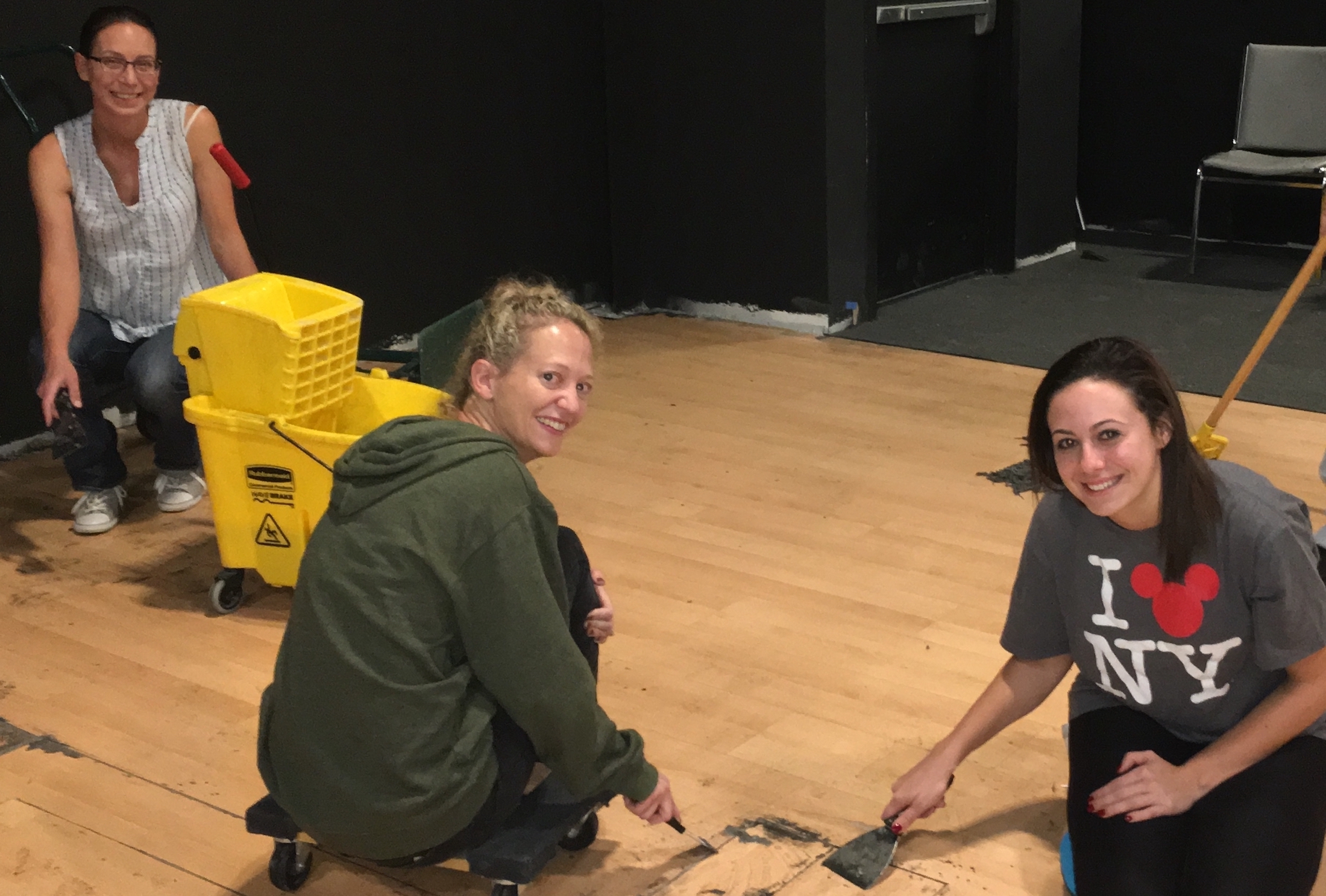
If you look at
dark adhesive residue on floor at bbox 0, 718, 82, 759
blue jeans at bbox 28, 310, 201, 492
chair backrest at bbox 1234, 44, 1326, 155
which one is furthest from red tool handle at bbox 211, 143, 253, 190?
chair backrest at bbox 1234, 44, 1326, 155

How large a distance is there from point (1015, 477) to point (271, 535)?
1.78 m

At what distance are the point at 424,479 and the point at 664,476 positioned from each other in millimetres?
2095

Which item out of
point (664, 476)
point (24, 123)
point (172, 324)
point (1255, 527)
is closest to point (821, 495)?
point (664, 476)

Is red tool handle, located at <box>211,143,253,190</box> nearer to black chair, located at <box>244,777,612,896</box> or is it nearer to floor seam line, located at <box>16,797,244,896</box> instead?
floor seam line, located at <box>16,797,244,896</box>

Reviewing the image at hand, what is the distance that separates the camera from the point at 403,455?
174 centimetres

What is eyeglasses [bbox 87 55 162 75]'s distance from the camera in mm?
3344

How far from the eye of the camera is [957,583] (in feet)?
10.2

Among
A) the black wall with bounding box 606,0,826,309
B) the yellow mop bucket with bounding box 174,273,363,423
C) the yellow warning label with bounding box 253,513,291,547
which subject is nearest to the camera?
the yellow mop bucket with bounding box 174,273,363,423

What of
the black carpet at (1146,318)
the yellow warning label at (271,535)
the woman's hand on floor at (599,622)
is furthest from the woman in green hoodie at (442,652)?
the black carpet at (1146,318)

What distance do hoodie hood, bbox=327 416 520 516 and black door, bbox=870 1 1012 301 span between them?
360 cm

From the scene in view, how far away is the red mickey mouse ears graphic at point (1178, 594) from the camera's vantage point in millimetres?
1834

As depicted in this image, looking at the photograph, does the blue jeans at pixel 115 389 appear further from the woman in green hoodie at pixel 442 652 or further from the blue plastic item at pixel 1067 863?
the blue plastic item at pixel 1067 863

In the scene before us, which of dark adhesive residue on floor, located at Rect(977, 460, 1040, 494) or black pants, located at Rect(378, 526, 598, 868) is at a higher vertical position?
black pants, located at Rect(378, 526, 598, 868)

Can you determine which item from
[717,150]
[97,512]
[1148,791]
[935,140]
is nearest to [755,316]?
[717,150]
